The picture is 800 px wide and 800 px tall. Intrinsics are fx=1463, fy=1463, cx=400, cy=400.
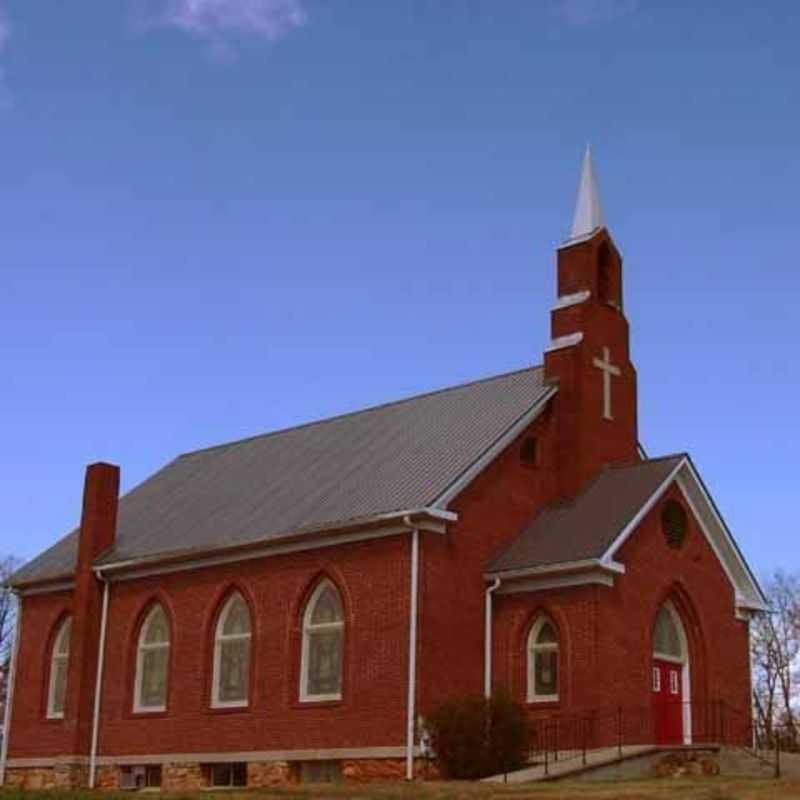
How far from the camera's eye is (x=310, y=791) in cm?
2156

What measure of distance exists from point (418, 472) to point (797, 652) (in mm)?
39648

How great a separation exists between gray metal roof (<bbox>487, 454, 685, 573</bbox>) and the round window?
78cm

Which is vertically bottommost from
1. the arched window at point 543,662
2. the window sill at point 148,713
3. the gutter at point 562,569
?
the window sill at point 148,713

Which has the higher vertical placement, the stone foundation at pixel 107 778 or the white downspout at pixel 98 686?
the white downspout at pixel 98 686

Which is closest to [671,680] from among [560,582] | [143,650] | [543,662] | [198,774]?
[543,662]

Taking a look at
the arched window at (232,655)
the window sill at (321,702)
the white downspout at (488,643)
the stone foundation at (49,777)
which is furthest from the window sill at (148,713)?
the white downspout at (488,643)

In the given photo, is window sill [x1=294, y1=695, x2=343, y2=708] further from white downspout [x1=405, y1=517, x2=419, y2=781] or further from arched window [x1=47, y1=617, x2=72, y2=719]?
arched window [x1=47, y1=617, x2=72, y2=719]

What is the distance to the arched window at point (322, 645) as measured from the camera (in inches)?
1142

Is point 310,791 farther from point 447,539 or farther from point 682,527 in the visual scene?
point 682,527

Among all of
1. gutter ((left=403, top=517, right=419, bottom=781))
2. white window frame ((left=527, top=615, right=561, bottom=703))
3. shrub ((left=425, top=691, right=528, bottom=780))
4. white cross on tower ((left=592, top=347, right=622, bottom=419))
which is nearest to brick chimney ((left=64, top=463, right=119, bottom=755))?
gutter ((left=403, top=517, right=419, bottom=781))

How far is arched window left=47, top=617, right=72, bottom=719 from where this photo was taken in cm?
3575

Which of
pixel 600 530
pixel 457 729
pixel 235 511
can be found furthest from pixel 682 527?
pixel 235 511

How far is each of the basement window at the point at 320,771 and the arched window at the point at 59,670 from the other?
9.08m

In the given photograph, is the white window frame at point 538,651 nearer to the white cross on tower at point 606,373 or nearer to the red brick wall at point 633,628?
the red brick wall at point 633,628
